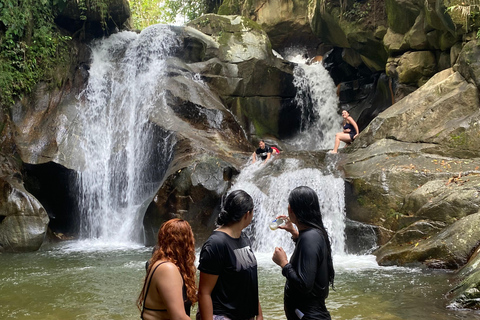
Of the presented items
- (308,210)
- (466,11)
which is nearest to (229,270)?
(308,210)

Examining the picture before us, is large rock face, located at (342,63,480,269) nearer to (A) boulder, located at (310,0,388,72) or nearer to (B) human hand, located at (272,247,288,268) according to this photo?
(A) boulder, located at (310,0,388,72)

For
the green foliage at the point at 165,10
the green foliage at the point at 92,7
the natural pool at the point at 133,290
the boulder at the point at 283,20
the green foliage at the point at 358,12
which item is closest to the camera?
the natural pool at the point at 133,290

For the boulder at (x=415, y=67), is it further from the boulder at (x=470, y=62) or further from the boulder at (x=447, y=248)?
the boulder at (x=447, y=248)

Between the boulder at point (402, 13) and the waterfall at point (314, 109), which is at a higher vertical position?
the boulder at point (402, 13)

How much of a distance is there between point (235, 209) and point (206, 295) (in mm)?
564

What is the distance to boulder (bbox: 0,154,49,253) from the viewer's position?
11180mm

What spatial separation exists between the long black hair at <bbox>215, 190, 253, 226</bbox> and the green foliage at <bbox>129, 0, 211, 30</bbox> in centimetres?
2241

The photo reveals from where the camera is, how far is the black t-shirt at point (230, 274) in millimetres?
2859

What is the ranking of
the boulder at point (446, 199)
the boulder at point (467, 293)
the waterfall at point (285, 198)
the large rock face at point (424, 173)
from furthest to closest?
1. the waterfall at point (285, 198)
2. the boulder at point (446, 199)
3. the large rock face at point (424, 173)
4. the boulder at point (467, 293)

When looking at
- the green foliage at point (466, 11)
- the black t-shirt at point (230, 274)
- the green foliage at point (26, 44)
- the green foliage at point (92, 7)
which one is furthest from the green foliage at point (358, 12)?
the black t-shirt at point (230, 274)

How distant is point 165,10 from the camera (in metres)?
33.9

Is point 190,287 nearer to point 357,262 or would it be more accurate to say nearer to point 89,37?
point 357,262

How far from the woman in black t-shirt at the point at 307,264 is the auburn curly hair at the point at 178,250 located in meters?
0.61

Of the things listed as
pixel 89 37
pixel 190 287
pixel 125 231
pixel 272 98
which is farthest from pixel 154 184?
pixel 190 287
